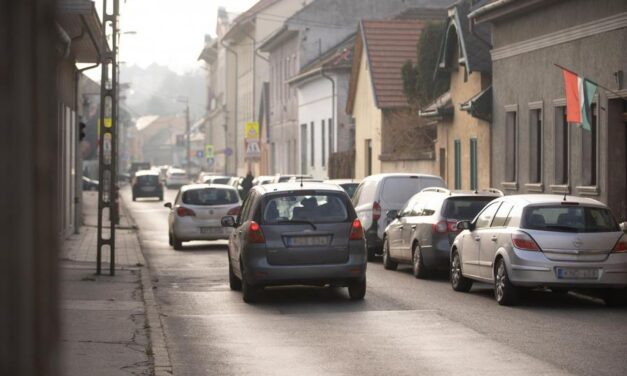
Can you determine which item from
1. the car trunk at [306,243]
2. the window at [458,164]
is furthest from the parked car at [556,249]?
the window at [458,164]

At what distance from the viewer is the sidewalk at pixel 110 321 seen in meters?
10.0

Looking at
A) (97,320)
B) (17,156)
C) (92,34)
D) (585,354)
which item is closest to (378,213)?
(92,34)

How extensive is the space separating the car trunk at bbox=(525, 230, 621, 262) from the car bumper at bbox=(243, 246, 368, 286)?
242cm

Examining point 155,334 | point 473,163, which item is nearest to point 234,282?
point 155,334

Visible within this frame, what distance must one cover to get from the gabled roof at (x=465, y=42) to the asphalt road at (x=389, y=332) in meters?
14.1

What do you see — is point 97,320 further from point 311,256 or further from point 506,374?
point 506,374

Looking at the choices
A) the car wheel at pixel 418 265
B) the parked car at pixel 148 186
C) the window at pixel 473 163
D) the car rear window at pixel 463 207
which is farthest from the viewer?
the parked car at pixel 148 186

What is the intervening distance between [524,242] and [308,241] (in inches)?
106

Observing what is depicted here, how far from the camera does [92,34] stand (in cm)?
2659

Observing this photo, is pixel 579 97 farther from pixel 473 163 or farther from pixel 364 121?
pixel 364 121

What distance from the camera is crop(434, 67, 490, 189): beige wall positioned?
106 feet

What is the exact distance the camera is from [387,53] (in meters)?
48.5

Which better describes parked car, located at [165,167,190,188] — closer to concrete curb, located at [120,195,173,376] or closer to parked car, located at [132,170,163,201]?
parked car, located at [132,170,163,201]

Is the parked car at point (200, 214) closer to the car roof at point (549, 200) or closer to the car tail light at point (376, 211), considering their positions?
the car tail light at point (376, 211)
